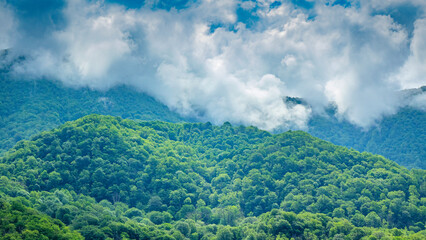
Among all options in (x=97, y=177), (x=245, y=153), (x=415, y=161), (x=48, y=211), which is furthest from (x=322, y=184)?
(x=415, y=161)

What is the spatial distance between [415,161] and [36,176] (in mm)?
157009

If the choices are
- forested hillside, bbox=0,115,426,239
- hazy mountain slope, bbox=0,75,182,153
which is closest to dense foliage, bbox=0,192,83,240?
forested hillside, bbox=0,115,426,239

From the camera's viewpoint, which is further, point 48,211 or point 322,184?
point 322,184

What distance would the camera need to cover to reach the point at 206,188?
5138 inches

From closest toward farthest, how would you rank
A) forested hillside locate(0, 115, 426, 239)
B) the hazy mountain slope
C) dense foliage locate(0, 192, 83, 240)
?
dense foliage locate(0, 192, 83, 240), forested hillside locate(0, 115, 426, 239), the hazy mountain slope

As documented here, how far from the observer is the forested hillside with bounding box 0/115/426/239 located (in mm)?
91500

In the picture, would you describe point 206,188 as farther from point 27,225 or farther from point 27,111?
point 27,111

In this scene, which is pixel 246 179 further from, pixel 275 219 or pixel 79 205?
pixel 79 205

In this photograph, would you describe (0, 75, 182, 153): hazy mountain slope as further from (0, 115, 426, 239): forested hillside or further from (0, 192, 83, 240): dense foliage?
(0, 192, 83, 240): dense foliage

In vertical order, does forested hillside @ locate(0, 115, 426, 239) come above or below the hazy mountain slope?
below

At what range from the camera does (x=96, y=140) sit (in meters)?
125

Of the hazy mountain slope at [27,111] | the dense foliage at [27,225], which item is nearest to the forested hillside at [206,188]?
the dense foliage at [27,225]

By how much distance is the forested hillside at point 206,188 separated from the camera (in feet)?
300

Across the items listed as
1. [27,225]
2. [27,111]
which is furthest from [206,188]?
[27,111]
